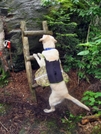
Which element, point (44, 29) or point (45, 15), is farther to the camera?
point (45, 15)

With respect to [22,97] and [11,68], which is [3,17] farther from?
[22,97]

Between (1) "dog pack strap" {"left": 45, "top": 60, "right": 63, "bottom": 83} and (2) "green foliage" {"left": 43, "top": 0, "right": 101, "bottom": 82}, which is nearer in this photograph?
(1) "dog pack strap" {"left": 45, "top": 60, "right": 63, "bottom": 83}

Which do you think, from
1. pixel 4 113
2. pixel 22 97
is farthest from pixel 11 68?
pixel 4 113

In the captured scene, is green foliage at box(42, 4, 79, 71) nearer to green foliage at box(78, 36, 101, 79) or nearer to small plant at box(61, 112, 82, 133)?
green foliage at box(78, 36, 101, 79)

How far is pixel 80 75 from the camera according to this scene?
394 centimetres

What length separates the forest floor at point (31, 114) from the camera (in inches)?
124

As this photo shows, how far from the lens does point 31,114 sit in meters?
3.33

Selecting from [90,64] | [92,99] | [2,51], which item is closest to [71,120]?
[92,99]

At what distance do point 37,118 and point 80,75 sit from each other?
121cm

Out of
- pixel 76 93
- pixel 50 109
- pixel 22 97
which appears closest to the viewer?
Answer: pixel 50 109

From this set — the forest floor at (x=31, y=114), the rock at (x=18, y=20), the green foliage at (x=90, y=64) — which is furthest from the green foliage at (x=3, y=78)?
the green foliage at (x=90, y=64)

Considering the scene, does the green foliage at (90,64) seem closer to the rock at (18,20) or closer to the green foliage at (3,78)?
the rock at (18,20)

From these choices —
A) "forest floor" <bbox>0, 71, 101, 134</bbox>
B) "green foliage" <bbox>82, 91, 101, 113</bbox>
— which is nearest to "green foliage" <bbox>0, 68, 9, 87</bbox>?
"forest floor" <bbox>0, 71, 101, 134</bbox>

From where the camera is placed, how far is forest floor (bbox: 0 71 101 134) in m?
3.16
